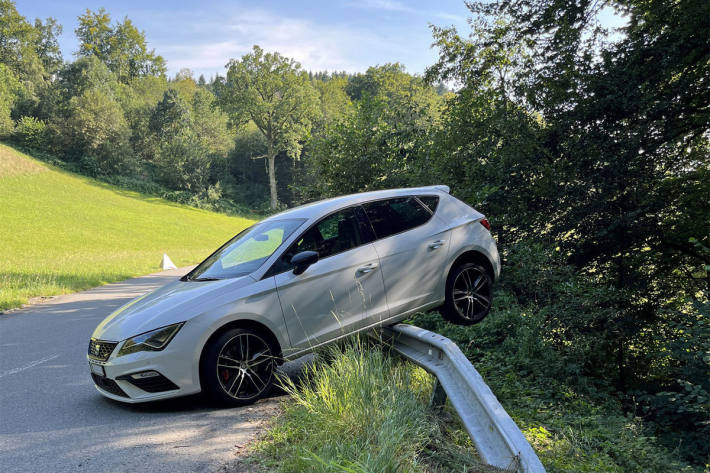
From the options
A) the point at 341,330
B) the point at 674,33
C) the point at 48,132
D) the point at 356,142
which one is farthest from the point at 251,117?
the point at 341,330

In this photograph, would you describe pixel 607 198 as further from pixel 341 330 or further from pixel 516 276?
pixel 341 330

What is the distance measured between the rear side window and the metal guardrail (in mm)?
1264

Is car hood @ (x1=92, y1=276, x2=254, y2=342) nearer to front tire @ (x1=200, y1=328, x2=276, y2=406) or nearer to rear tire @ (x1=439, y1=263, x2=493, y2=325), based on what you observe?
front tire @ (x1=200, y1=328, x2=276, y2=406)

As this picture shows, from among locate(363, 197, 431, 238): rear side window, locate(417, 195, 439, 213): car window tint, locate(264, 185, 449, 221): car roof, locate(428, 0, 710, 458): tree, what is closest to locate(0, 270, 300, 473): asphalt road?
locate(264, 185, 449, 221): car roof

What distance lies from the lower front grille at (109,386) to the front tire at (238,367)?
2.61ft

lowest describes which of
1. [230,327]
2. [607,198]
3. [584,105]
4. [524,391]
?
[524,391]

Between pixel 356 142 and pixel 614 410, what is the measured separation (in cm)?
889

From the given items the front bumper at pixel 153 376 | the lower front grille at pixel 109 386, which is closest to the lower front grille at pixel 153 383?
the front bumper at pixel 153 376

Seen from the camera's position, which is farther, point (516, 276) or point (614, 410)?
point (516, 276)

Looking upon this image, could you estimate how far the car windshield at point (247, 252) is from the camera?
554 cm

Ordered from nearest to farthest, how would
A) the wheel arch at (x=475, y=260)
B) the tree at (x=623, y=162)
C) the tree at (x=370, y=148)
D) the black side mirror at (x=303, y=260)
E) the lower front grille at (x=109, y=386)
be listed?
the lower front grille at (x=109, y=386) < the black side mirror at (x=303, y=260) < the wheel arch at (x=475, y=260) < the tree at (x=623, y=162) < the tree at (x=370, y=148)

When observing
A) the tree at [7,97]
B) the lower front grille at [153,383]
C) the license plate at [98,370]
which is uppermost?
the tree at [7,97]

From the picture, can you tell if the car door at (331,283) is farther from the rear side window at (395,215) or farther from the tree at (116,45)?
the tree at (116,45)

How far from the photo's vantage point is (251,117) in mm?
68062
